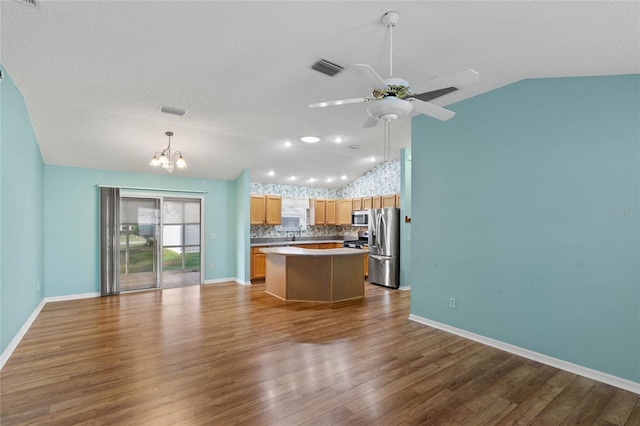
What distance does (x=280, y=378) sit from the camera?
276 cm

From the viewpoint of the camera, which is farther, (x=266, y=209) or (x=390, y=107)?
(x=266, y=209)

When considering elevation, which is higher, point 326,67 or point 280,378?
point 326,67

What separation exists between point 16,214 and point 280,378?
135 inches

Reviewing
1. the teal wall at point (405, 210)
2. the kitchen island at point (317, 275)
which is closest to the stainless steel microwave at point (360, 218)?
the teal wall at point (405, 210)

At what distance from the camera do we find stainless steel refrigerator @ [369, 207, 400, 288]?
21.2 ft

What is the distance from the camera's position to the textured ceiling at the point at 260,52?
7.08 ft

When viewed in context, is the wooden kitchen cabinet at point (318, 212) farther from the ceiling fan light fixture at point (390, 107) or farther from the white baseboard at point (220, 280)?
the ceiling fan light fixture at point (390, 107)

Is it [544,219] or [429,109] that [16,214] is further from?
[544,219]

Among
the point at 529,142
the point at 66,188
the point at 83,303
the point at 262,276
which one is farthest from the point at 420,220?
the point at 66,188

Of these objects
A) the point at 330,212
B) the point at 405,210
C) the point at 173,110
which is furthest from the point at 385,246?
the point at 173,110

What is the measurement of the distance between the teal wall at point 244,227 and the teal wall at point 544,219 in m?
4.07

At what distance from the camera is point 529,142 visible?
10.7 ft

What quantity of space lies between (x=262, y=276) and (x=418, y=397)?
5.34 m

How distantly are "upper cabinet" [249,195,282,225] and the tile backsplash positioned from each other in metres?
0.36
